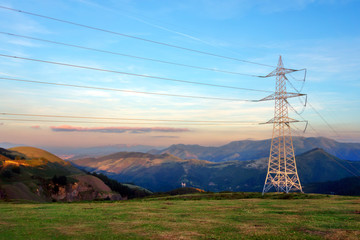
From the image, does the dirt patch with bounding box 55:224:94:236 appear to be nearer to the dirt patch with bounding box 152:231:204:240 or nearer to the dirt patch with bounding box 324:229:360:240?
the dirt patch with bounding box 152:231:204:240

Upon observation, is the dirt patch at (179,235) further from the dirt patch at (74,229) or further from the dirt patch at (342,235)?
the dirt patch at (342,235)

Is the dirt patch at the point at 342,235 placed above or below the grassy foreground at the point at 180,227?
above

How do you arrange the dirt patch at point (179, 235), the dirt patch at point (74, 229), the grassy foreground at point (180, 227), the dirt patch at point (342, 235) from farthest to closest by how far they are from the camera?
the dirt patch at point (74, 229) → the grassy foreground at point (180, 227) → the dirt patch at point (179, 235) → the dirt patch at point (342, 235)

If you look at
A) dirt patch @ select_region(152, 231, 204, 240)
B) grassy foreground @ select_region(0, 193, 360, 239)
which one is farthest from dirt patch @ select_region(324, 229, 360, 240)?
dirt patch @ select_region(152, 231, 204, 240)

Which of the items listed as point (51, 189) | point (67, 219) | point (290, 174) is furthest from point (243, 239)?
point (51, 189)

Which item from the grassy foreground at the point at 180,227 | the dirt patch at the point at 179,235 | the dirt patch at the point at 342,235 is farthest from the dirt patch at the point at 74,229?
the dirt patch at the point at 342,235

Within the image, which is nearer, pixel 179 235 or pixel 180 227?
pixel 179 235

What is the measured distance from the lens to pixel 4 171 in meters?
156

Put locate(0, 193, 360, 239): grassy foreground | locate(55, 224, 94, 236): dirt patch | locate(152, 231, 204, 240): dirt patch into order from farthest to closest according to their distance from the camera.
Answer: locate(55, 224, 94, 236): dirt patch, locate(0, 193, 360, 239): grassy foreground, locate(152, 231, 204, 240): dirt patch

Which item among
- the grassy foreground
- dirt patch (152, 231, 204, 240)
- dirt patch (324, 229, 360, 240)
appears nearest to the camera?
dirt patch (324, 229, 360, 240)

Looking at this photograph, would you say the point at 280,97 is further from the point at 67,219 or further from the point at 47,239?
the point at 47,239

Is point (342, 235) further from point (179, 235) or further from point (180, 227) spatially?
point (180, 227)

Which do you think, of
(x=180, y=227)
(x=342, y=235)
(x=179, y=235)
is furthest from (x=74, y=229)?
(x=342, y=235)

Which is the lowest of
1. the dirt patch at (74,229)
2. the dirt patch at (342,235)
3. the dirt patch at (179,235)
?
the dirt patch at (74,229)
